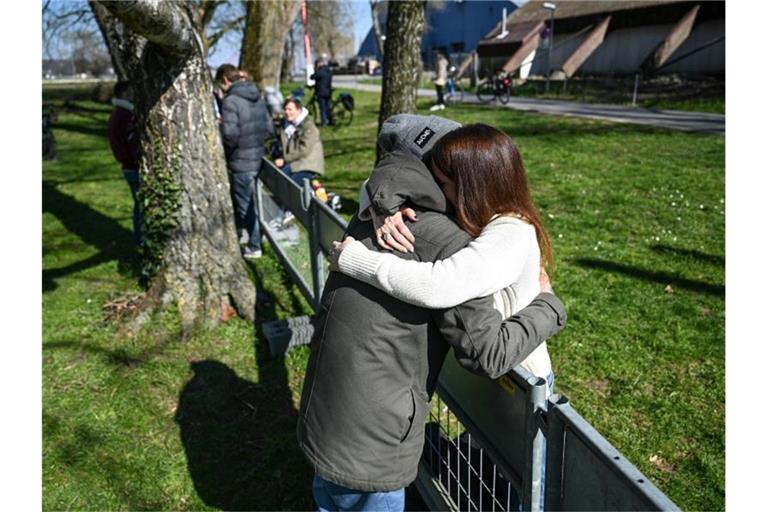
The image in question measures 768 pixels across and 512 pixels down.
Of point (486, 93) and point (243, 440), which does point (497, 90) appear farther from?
point (243, 440)

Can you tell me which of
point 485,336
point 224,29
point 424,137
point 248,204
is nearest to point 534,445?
point 485,336

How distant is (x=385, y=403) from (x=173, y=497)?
77.7 inches

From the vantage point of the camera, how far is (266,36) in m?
13.4

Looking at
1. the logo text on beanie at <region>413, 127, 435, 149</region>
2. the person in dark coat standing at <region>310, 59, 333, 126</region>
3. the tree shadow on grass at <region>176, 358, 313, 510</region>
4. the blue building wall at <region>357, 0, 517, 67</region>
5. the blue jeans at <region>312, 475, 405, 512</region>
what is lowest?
the tree shadow on grass at <region>176, 358, 313, 510</region>

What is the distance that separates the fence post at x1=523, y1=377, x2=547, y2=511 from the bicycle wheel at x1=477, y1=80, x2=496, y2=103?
2282 cm

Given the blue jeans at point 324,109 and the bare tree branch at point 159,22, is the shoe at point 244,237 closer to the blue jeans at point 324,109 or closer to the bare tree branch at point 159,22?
the bare tree branch at point 159,22

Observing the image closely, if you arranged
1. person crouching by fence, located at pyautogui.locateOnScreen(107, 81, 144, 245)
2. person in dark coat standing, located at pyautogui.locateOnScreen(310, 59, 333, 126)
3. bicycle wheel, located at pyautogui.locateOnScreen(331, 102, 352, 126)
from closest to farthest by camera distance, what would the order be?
1. person crouching by fence, located at pyautogui.locateOnScreen(107, 81, 144, 245)
2. person in dark coat standing, located at pyautogui.locateOnScreen(310, 59, 333, 126)
3. bicycle wheel, located at pyautogui.locateOnScreen(331, 102, 352, 126)

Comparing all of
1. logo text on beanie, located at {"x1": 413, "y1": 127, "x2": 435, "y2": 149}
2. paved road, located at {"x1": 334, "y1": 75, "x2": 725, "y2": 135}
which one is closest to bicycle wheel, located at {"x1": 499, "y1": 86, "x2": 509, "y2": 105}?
paved road, located at {"x1": 334, "y1": 75, "x2": 725, "y2": 135}

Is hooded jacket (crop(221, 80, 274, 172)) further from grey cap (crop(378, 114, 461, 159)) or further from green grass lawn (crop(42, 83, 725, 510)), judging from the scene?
grey cap (crop(378, 114, 461, 159))

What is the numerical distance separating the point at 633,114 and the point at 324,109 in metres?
8.89

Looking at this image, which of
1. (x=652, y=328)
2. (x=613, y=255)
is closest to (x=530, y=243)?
(x=652, y=328)

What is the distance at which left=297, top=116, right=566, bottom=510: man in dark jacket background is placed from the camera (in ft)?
5.76

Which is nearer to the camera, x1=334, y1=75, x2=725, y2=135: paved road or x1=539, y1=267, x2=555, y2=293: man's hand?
x1=539, y1=267, x2=555, y2=293: man's hand

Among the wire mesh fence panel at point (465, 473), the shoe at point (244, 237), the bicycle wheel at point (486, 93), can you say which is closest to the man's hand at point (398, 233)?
the wire mesh fence panel at point (465, 473)
